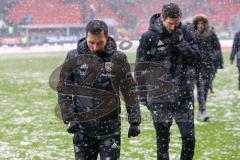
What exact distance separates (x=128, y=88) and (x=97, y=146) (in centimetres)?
55

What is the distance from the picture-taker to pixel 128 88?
4043 millimetres

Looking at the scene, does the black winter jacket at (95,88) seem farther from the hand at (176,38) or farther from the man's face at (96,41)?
the hand at (176,38)

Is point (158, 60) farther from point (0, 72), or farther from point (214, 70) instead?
point (0, 72)

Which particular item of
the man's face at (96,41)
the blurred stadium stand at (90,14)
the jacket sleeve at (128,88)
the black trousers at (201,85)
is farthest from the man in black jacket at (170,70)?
the blurred stadium stand at (90,14)

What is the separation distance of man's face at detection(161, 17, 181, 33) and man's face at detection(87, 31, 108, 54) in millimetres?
1145

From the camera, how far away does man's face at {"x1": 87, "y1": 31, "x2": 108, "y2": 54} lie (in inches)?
144

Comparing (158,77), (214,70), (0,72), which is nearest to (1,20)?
(0,72)

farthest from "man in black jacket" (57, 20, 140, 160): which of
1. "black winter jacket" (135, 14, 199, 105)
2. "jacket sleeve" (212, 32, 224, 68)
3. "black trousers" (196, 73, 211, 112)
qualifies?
"jacket sleeve" (212, 32, 224, 68)

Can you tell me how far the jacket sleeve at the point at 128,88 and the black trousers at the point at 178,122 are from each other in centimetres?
95

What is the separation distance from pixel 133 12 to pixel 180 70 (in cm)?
3809

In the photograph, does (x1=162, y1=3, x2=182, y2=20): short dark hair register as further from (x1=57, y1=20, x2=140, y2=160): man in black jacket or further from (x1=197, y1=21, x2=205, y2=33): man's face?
(x1=197, y1=21, x2=205, y2=33): man's face

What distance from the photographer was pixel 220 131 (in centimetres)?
757

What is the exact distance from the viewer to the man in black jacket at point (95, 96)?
149 inches

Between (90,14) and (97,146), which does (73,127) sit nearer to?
(97,146)
